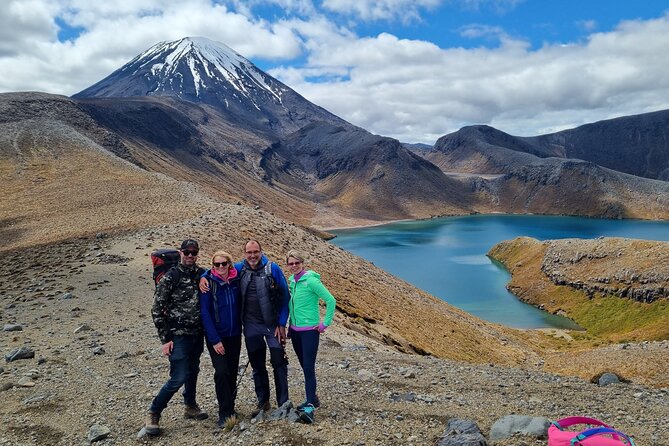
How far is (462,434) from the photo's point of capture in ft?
24.3

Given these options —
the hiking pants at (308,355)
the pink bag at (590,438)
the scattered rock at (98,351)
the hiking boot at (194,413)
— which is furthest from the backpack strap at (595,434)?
the scattered rock at (98,351)

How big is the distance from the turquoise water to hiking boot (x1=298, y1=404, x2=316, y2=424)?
47678mm

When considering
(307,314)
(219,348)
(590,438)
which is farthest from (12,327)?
(590,438)

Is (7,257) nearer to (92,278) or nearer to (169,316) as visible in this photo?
(92,278)

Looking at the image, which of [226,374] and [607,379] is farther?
[607,379]

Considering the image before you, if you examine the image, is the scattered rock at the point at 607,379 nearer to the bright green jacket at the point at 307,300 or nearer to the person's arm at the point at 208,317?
the bright green jacket at the point at 307,300

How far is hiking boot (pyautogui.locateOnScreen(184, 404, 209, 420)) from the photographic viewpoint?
902 centimetres

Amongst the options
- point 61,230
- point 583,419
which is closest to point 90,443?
point 583,419

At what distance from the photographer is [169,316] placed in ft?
28.1

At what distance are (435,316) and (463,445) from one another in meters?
28.9

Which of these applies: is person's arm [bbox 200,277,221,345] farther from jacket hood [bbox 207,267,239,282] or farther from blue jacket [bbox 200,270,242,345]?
jacket hood [bbox 207,267,239,282]

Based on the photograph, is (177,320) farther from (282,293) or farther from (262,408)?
(262,408)

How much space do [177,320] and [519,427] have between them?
6185 mm

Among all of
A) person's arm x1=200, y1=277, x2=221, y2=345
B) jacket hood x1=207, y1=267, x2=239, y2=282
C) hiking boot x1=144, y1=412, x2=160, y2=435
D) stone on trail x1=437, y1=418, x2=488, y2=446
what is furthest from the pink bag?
hiking boot x1=144, y1=412, x2=160, y2=435
